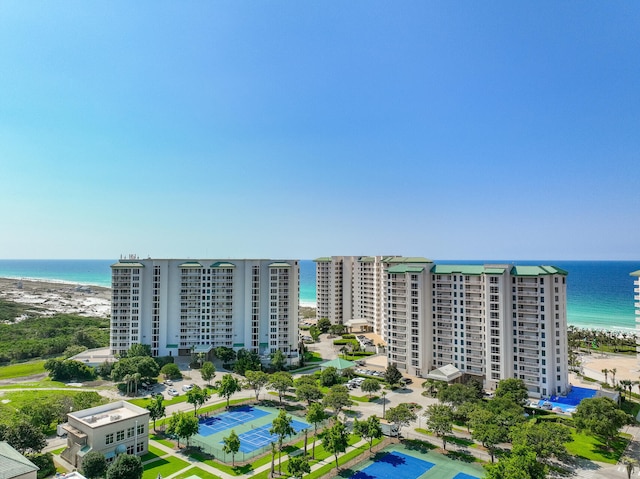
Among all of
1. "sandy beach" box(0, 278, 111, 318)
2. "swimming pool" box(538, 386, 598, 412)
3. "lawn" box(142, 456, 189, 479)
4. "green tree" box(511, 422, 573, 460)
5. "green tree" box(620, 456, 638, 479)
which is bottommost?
"sandy beach" box(0, 278, 111, 318)

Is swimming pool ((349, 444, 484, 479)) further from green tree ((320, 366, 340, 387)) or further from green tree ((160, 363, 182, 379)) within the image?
green tree ((160, 363, 182, 379))

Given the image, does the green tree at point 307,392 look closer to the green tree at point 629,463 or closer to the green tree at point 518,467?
the green tree at point 518,467

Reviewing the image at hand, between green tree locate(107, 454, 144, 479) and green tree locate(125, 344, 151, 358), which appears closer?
green tree locate(107, 454, 144, 479)

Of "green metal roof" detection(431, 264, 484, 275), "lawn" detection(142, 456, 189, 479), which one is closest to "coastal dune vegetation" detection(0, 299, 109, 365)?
"lawn" detection(142, 456, 189, 479)

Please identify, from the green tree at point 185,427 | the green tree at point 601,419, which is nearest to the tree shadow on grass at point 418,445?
the green tree at point 601,419

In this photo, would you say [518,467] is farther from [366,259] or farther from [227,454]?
[366,259]
